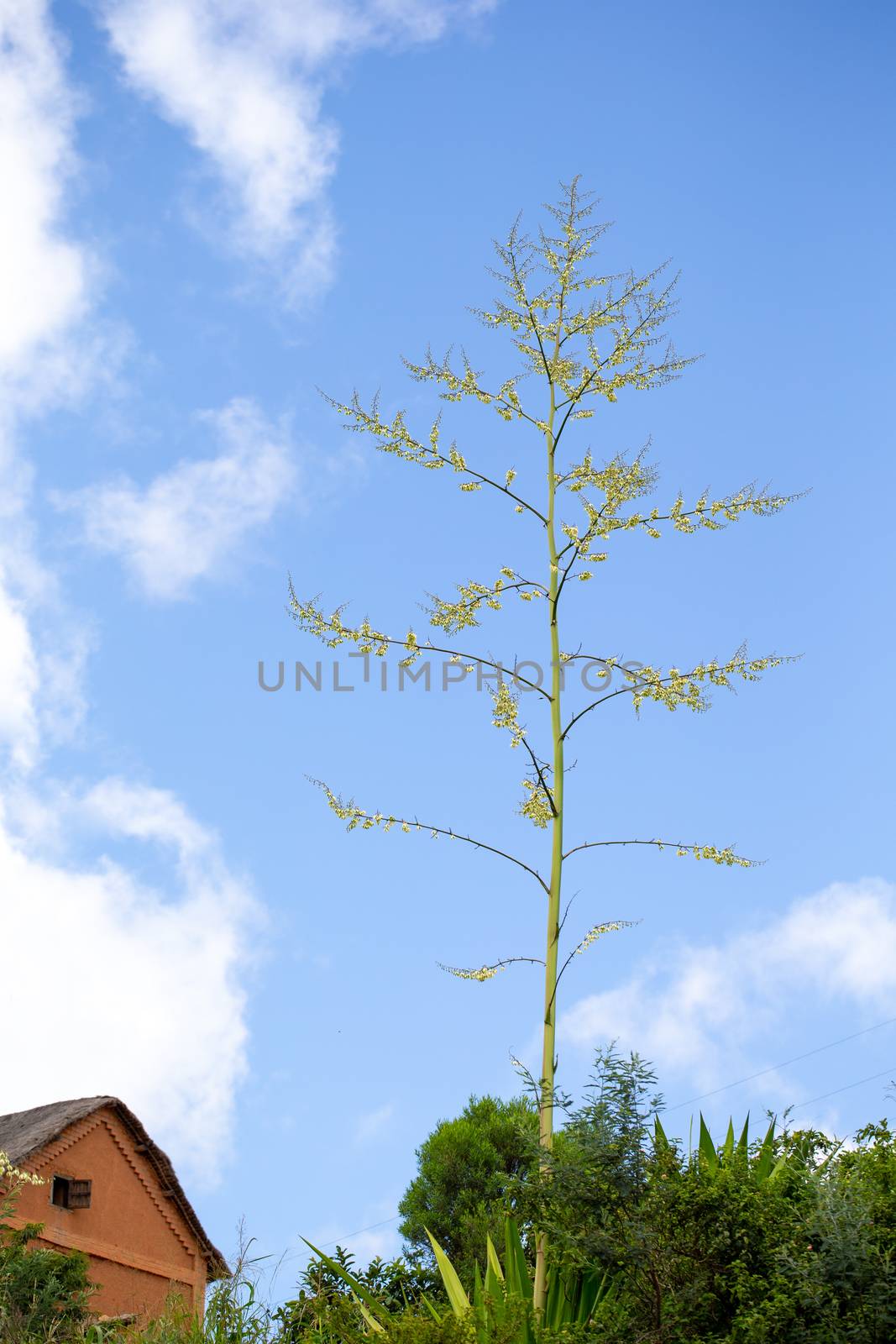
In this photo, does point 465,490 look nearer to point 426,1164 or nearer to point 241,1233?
point 241,1233

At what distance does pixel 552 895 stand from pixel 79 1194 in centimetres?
1707

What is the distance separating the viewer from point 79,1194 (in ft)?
64.6

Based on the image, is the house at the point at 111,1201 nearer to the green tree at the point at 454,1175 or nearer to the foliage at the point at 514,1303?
the green tree at the point at 454,1175

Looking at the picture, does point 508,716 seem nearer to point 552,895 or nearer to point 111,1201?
point 552,895

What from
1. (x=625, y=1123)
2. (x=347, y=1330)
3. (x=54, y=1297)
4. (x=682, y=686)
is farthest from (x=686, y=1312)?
(x=54, y=1297)

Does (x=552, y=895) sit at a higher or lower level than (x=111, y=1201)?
lower

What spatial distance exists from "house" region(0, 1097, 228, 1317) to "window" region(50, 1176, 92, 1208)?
0.01m

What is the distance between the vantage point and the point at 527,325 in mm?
7336

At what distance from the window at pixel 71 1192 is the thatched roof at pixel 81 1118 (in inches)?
35.2

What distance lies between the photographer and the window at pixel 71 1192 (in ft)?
64.4

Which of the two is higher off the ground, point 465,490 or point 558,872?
point 465,490

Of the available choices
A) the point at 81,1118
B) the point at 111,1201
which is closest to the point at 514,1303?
the point at 81,1118

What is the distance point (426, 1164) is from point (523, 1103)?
1.77 meters

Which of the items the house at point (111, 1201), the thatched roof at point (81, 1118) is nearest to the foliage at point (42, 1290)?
the house at point (111, 1201)
